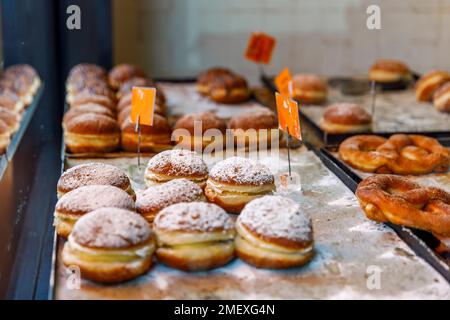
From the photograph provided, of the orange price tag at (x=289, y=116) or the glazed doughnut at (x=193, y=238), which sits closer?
the glazed doughnut at (x=193, y=238)

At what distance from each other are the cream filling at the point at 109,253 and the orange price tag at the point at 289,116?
3.97 ft

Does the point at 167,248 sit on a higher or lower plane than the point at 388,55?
lower

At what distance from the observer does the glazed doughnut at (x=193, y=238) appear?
2205mm

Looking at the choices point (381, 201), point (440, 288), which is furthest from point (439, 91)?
point (440, 288)

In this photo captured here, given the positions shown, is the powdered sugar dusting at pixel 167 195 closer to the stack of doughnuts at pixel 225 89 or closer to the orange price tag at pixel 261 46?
the stack of doughnuts at pixel 225 89

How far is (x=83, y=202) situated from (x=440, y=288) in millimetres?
1314

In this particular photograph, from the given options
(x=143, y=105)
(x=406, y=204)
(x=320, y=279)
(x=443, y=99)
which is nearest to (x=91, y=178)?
(x=143, y=105)

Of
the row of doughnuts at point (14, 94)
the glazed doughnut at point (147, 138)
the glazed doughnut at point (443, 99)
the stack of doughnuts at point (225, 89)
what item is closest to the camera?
the row of doughnuts at point (14, 94)

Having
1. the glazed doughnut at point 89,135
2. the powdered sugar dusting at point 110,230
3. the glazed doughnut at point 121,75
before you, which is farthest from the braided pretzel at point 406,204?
the glazed doughnut at point 121,75

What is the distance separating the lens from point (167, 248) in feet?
7.34

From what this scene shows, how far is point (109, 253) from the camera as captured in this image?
2.11 meters

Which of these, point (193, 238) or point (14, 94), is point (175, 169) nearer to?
point (193, 238)

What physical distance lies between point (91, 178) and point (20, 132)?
1.43 m
